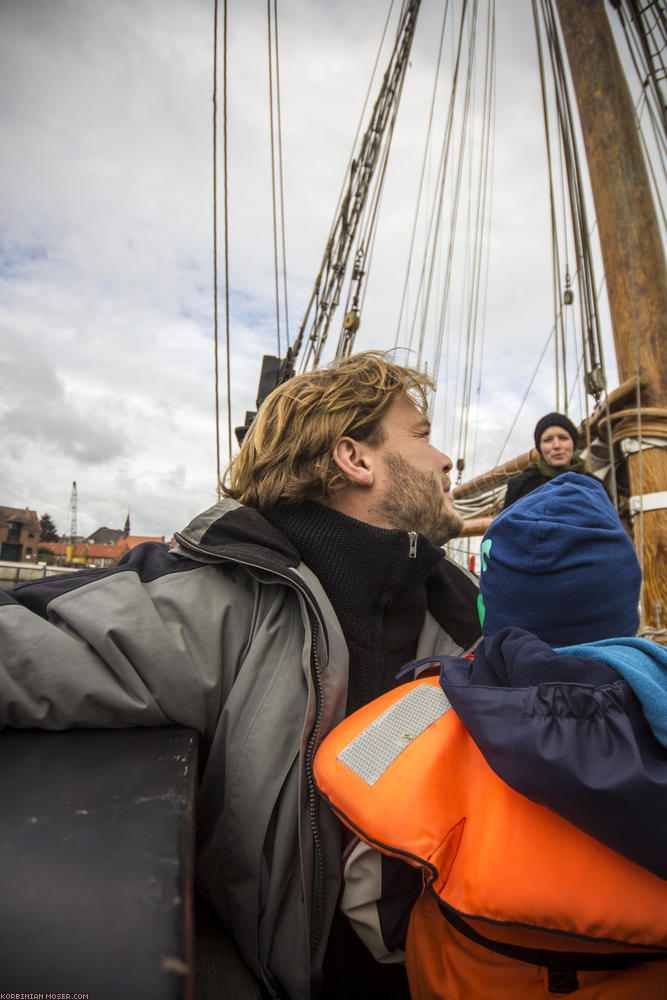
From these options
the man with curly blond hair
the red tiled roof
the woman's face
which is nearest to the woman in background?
the woman's face

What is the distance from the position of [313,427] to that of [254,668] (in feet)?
2.85

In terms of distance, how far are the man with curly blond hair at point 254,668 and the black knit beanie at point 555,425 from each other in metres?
2.43

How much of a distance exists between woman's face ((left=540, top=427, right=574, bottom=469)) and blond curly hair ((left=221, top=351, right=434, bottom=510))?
1889mm

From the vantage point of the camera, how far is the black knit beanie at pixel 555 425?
11.2ft

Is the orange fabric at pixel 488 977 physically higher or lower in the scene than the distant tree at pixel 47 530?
lower

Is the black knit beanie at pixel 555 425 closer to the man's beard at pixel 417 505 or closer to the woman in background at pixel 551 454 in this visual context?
the woman in background at pixel 551 454

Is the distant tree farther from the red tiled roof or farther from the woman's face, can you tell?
the woman's face

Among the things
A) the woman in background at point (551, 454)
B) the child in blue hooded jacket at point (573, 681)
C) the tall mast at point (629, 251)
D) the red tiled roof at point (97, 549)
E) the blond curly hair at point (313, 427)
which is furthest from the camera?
the red tiled roof at point (97, 549)

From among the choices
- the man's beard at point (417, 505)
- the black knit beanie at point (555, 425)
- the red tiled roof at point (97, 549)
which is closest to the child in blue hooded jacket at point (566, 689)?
the man's beard at point (417, 505)

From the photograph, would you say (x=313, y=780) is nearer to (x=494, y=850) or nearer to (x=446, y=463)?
(x=494, y=850)

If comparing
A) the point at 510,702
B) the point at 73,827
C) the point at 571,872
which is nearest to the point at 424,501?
the point at 510,702

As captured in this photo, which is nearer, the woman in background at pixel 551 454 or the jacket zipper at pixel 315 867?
the jacket zipper at pixel 315 867

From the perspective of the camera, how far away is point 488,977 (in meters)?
0.71

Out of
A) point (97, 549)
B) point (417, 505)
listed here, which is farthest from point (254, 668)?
point (97, 549)
